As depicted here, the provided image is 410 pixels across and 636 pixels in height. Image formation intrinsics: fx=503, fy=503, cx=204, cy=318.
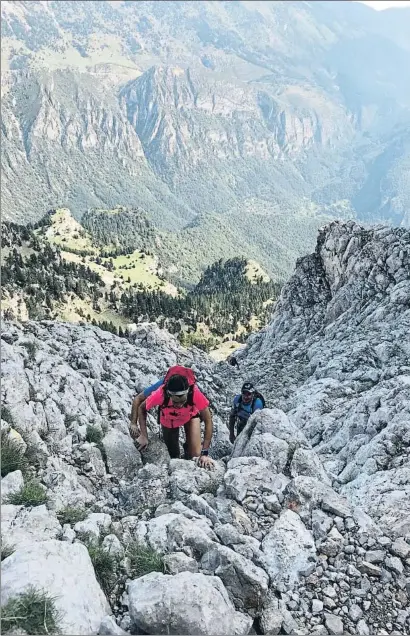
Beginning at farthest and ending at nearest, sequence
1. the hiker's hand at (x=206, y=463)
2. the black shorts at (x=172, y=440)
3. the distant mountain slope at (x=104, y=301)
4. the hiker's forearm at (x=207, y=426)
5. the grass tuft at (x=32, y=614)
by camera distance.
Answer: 1. the distant mountain slope at (x=104, y=301)
2. the black shorts at (x=172, y=440)
3. the hiker's forearm at (x=207, y=426)
4. the hiker's hand at (x=206, y=463)
5. the grass tuft at (x=32, y=614)

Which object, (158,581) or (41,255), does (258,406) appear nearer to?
(158,581)

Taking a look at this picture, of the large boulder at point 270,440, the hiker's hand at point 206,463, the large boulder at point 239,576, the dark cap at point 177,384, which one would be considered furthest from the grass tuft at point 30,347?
the large boulder at point 239,576

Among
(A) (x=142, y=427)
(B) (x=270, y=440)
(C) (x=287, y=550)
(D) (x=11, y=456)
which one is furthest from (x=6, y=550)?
(B) (x=270, y=440)

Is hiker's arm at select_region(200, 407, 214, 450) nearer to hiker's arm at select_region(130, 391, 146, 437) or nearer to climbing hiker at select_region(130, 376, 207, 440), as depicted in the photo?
climbing hiker at select_region(130, 376, 207, 440)

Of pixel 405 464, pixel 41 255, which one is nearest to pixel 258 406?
pixel 405 464

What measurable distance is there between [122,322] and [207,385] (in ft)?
322

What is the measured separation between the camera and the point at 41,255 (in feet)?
487

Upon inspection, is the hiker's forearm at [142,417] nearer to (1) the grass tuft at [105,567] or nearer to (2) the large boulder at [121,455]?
(2) the large boulder at [121,455]

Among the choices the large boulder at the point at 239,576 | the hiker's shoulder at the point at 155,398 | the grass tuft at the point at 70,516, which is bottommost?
the grass tuft at the point at 70,516

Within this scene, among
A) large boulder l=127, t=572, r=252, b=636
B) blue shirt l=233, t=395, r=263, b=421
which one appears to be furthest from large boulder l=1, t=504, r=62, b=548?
blue shirt l=233, t=395, r=263, b=421

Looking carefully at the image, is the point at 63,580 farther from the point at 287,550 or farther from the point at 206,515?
the point at 287,550

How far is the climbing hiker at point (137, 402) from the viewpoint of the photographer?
1505 centimetres

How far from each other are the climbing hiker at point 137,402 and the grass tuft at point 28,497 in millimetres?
4665

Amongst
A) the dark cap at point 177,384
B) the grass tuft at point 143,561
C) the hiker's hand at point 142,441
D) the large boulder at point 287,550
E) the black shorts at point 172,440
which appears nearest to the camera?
the grass tuft at point 143,561
